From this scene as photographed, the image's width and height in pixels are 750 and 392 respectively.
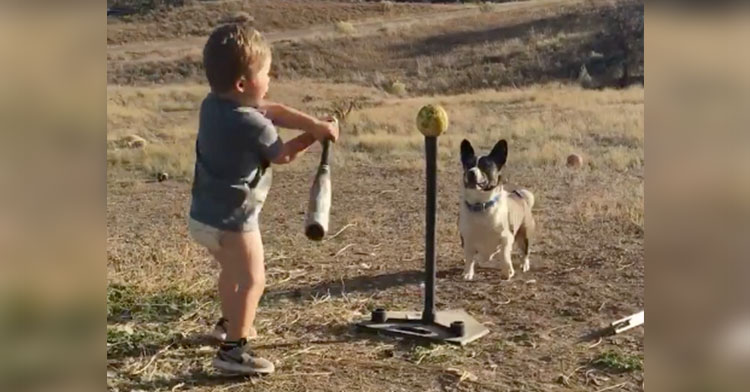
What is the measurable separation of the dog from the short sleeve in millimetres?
1650

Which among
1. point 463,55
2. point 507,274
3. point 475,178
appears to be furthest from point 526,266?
point 463,55

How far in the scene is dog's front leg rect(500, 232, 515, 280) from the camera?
15.9 feet

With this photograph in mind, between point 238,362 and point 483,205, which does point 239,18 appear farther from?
point 238,362

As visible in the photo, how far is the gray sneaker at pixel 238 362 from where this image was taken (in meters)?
3.45

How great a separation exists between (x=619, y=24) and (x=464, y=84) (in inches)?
117

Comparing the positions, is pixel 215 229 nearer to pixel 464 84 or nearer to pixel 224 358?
pixel 224 358

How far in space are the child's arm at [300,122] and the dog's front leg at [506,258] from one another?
72.9 inches

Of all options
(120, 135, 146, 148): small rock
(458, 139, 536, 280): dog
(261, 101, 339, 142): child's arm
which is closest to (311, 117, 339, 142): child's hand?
(261, 101, 339, 142): child's arm

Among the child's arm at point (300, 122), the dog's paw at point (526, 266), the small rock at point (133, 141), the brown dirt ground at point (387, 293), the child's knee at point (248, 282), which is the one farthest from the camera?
the small rock at point (133, 141)

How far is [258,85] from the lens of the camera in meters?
3.15

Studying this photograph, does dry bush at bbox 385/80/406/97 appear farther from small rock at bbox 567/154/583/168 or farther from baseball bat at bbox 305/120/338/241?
baseball bat at bbox 305/120/338/241

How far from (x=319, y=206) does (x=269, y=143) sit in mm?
286

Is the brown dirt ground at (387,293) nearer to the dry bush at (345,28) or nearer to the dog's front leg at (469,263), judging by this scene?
the dog's front leg at (469,263)

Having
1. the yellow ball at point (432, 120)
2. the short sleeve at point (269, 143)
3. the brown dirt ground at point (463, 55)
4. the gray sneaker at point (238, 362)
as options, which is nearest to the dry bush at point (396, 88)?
the brown dirt ground at point (463, 55)
